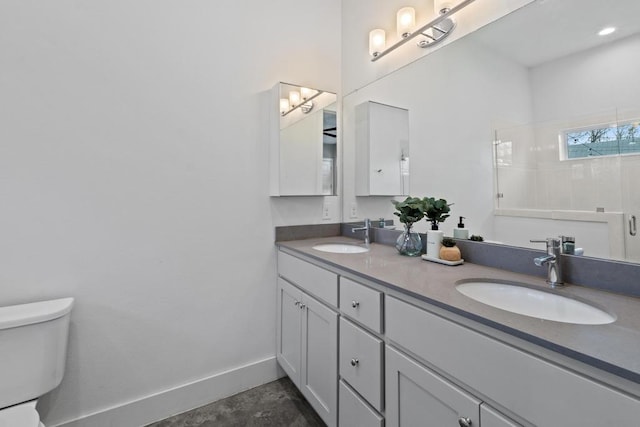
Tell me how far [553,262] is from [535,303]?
15cm

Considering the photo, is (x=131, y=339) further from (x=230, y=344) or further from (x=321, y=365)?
(x=321, y=365)

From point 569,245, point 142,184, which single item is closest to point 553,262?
point 569,245

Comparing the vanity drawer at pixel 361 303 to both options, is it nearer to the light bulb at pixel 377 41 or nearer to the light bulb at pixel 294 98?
the light bulb at pixel 294 98

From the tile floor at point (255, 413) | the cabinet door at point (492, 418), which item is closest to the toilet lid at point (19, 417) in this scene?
the tile floor at point (255, 413)

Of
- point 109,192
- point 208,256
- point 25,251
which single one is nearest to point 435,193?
point 208,256

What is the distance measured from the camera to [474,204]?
1345 mm

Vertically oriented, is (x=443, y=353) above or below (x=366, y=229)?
below

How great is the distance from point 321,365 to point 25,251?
1417mm

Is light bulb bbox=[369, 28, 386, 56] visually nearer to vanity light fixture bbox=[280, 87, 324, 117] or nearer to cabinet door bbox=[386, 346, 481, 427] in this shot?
vanity light fixture bbox=[280, 87, 324, 117]

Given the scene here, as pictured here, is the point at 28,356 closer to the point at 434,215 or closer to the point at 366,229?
the point at 366,229

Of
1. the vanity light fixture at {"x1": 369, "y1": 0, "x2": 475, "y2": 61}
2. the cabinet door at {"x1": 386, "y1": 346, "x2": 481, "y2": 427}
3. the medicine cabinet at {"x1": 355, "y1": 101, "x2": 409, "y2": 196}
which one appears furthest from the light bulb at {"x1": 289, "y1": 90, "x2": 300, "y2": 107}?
the cabinet door at {"x1": 386, "y1": 346, "x2": 481, "y2": 427}

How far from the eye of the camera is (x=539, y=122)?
1.08m

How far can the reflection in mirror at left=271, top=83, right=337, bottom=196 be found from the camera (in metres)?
1.79

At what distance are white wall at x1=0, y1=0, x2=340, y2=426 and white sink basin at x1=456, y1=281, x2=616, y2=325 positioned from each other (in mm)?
1221
